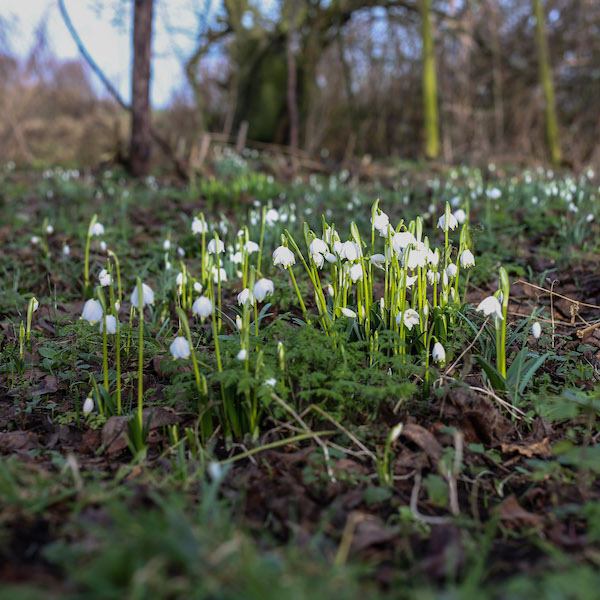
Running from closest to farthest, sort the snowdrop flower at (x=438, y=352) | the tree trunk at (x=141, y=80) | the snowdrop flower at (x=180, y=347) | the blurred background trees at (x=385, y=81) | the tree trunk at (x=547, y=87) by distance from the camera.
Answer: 1. the snowdrop flower at (x=180, y=347)
2. the snowdrop flower at (x=438, y=352)
3. the tree trunk at (x=141, y=80)
4. the tree trunk at (x=547, y=87)
5. the blurred background trees at (x=385, y=81)

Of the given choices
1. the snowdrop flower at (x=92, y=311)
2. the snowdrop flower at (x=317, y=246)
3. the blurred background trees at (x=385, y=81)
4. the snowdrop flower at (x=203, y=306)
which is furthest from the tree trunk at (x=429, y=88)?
the snowdrop flower at (x=92, y=311)

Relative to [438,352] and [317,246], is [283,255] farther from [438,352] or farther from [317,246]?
[438,352]

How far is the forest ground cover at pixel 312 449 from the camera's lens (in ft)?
3.73

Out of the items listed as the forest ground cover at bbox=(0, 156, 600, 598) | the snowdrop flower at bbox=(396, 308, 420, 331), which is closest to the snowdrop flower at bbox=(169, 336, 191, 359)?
the forest ground cover at bbox=(0, 156, 600, 598)

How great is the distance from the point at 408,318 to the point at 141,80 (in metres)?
5.87

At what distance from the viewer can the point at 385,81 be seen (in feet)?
36.7

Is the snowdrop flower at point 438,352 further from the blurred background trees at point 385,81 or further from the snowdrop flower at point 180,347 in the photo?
the blurred background trees at point 385,81

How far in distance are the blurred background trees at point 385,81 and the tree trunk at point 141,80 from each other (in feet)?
10.1

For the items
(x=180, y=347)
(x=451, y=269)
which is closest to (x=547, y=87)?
(x=451, y=269)

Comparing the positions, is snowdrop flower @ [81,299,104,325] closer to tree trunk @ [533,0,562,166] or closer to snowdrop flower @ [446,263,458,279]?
snowdrop flower @ [446,263,458,279]

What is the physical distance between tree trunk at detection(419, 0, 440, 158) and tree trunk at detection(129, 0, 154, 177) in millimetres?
4832

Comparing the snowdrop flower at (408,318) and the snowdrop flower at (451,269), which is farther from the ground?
the snowdrop flower at (451,269)

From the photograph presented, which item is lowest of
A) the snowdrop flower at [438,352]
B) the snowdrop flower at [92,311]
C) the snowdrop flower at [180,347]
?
the snowdrop flower at [438,352]

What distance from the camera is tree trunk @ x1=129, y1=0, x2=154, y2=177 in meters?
6.50
